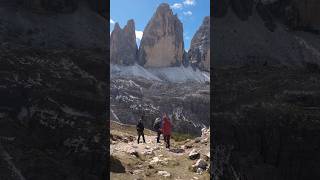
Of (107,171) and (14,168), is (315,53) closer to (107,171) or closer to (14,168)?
(107,171)

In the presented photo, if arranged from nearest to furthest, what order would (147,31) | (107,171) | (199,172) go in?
(107,171) < (199,172) < (147,31)

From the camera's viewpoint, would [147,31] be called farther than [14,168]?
Yes

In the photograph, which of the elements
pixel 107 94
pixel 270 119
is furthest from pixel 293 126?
pixel 107 94

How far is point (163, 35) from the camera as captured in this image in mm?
131375

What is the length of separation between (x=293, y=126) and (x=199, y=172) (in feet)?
17.1

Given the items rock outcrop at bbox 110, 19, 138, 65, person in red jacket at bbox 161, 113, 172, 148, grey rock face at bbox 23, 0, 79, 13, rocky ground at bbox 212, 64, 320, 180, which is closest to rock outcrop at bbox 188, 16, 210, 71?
rock outcrop at bbox 110, 19, 138, 65

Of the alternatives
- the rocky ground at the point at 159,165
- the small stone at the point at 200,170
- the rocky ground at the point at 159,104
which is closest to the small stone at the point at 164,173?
the rocky ground at the point at 159,165

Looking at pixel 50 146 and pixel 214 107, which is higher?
pixel 214 107

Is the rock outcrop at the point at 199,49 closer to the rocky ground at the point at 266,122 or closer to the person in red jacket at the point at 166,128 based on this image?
the person in red jacket at the point at 166,128

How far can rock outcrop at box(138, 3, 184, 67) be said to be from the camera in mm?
131875

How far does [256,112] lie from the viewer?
17.9 ft

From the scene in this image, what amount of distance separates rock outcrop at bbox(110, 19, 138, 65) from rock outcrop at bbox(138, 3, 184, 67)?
11.6 ft

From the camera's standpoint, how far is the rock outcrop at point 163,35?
131875mm

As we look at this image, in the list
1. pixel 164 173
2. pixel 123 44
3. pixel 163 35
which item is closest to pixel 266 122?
pixel 164 173
